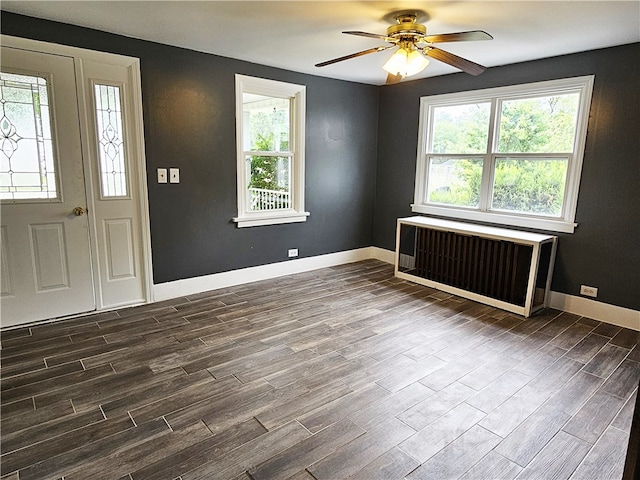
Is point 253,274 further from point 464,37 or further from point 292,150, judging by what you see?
point 464,37

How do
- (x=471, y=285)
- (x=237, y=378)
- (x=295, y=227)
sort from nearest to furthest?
(x=237, y=378) < (x=471, y=285) < (x=295, y=227)

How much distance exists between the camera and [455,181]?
15.6 ft

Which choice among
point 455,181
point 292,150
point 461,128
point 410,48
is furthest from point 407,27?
point 455,181

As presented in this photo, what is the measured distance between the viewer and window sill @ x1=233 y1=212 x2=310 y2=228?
4410 mm

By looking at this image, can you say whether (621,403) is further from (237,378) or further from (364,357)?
(237,378)

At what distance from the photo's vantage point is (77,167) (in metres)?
3.29

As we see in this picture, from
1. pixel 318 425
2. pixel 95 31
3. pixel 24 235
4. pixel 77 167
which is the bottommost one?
pixel 318 425

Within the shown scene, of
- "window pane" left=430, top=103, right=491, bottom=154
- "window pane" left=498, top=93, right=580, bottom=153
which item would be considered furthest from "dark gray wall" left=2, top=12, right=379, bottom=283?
"window pane" left=498, top=93, right=580, bottom=153

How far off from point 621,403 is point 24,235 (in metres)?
4.43

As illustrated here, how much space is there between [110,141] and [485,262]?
12.5 feet

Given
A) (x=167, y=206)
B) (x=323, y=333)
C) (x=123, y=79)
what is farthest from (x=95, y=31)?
(x=323, y=333)

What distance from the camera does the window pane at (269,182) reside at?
4527 mm

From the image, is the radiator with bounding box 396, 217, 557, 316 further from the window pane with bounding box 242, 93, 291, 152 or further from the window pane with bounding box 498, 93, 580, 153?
the window pane with bounding box 242, 93, 291, 152

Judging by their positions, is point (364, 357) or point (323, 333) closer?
point (364, 357)
